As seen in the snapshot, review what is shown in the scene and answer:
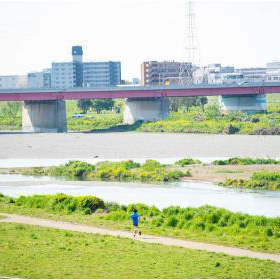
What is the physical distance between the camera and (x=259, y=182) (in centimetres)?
5491

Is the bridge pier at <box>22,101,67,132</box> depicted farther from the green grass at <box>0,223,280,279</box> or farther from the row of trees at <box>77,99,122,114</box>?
the green grass at <box>0,223,280,279</box>

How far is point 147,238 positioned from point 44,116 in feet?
270

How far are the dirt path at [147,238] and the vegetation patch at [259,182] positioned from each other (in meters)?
19.0

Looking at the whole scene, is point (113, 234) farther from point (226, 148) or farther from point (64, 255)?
point (226, 148)

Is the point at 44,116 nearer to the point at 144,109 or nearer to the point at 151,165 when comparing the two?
the point at 144,109

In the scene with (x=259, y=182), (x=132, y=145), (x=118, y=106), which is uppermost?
(x=118, y=106)

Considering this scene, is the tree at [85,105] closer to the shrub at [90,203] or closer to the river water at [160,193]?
the river water at [160,193]

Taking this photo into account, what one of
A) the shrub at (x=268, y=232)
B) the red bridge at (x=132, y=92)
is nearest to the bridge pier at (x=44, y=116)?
the red bridge at (x=132, y=92)

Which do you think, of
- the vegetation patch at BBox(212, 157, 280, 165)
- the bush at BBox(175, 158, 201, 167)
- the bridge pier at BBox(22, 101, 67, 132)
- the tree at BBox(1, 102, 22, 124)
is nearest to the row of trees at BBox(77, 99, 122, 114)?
the tree at BBox(1, 102, 22, 124)

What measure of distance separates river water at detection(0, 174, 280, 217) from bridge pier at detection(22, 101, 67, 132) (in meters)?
50.9

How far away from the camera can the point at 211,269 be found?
91.7 ft

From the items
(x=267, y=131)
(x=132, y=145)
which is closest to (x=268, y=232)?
(x=132, y=145)

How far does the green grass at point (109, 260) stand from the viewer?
90.4 feet

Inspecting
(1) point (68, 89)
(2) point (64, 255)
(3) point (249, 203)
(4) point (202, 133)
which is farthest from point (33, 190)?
(1) point (68, 89)
